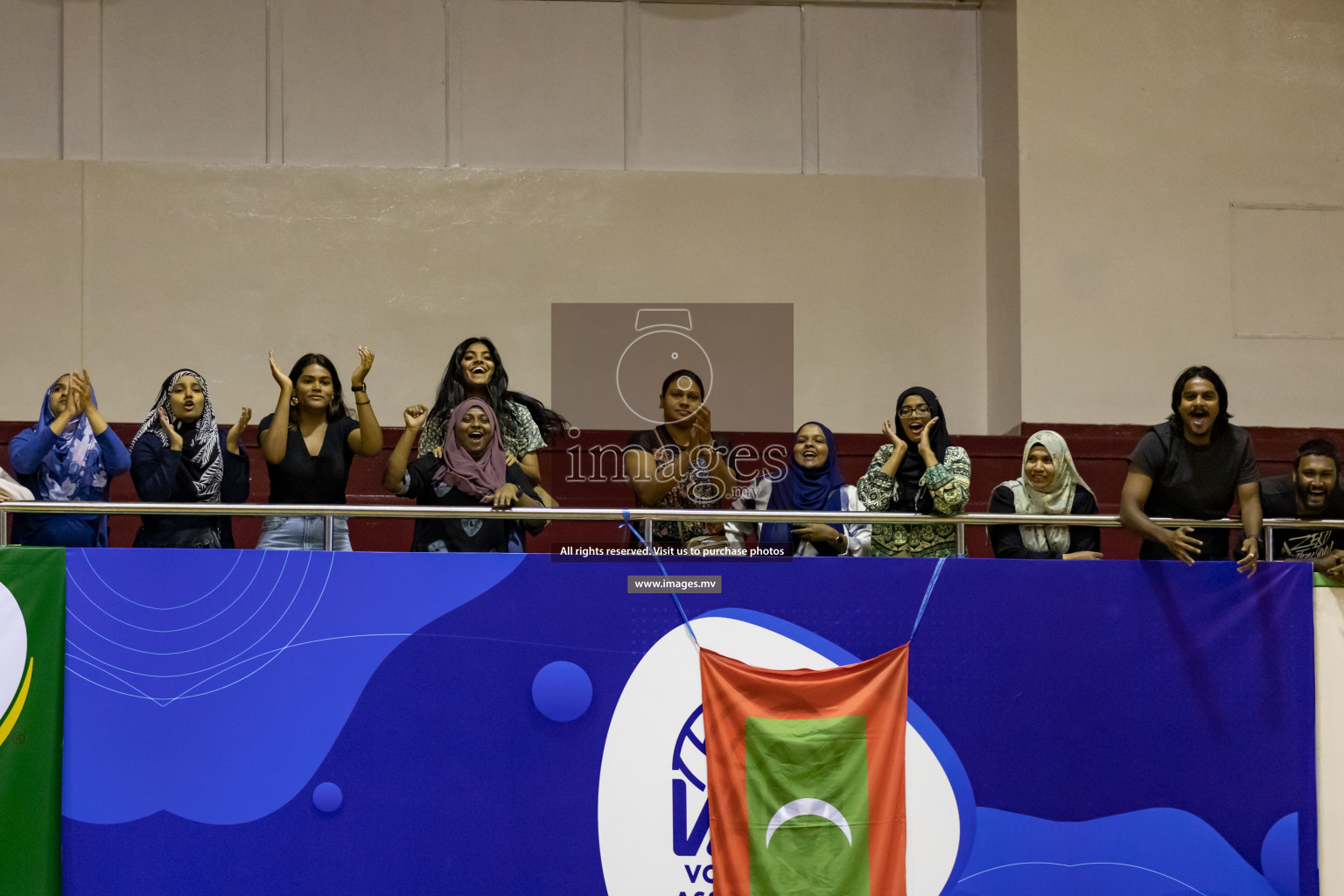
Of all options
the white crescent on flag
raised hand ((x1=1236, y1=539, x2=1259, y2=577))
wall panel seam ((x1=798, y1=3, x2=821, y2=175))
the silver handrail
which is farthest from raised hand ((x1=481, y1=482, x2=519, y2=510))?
wall panel seam ((x1=798, y1=3, x2=821, y2=175))

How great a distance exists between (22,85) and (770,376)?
4.89 meters

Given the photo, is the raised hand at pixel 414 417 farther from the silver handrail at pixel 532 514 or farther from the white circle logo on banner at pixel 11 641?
the white circle logo on banner at pixel 11 641

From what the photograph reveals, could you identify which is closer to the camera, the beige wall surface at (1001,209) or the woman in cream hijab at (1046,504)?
the woman in cream hijab at (1046,504)

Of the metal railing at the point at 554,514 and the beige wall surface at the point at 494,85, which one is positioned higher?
the beige wall surface at the point at 494,85

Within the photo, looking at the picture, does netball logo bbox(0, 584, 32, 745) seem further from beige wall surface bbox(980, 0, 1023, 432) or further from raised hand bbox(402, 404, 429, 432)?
beige wall surface bbox(980, 0, 1023, 432)

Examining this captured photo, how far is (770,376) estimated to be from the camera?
7.47 meters

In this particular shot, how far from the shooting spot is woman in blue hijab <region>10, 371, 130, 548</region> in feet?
12.7

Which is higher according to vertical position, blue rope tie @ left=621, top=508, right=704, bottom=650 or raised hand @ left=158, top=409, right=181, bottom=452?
raised hand @ left=158, top=409, right=181, bottom=452

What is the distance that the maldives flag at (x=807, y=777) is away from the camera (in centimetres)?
378

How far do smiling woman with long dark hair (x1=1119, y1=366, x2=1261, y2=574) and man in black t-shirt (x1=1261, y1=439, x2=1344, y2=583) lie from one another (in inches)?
6.9

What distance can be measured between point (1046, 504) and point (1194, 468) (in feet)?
1.59

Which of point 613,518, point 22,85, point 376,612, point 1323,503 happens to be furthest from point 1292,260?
point 22,85

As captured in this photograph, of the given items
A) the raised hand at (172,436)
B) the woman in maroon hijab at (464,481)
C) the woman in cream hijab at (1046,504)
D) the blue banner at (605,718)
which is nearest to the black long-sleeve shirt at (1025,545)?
the woman in cream hijab at (1046,504)

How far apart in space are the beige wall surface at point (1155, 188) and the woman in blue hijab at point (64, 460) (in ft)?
16.6
